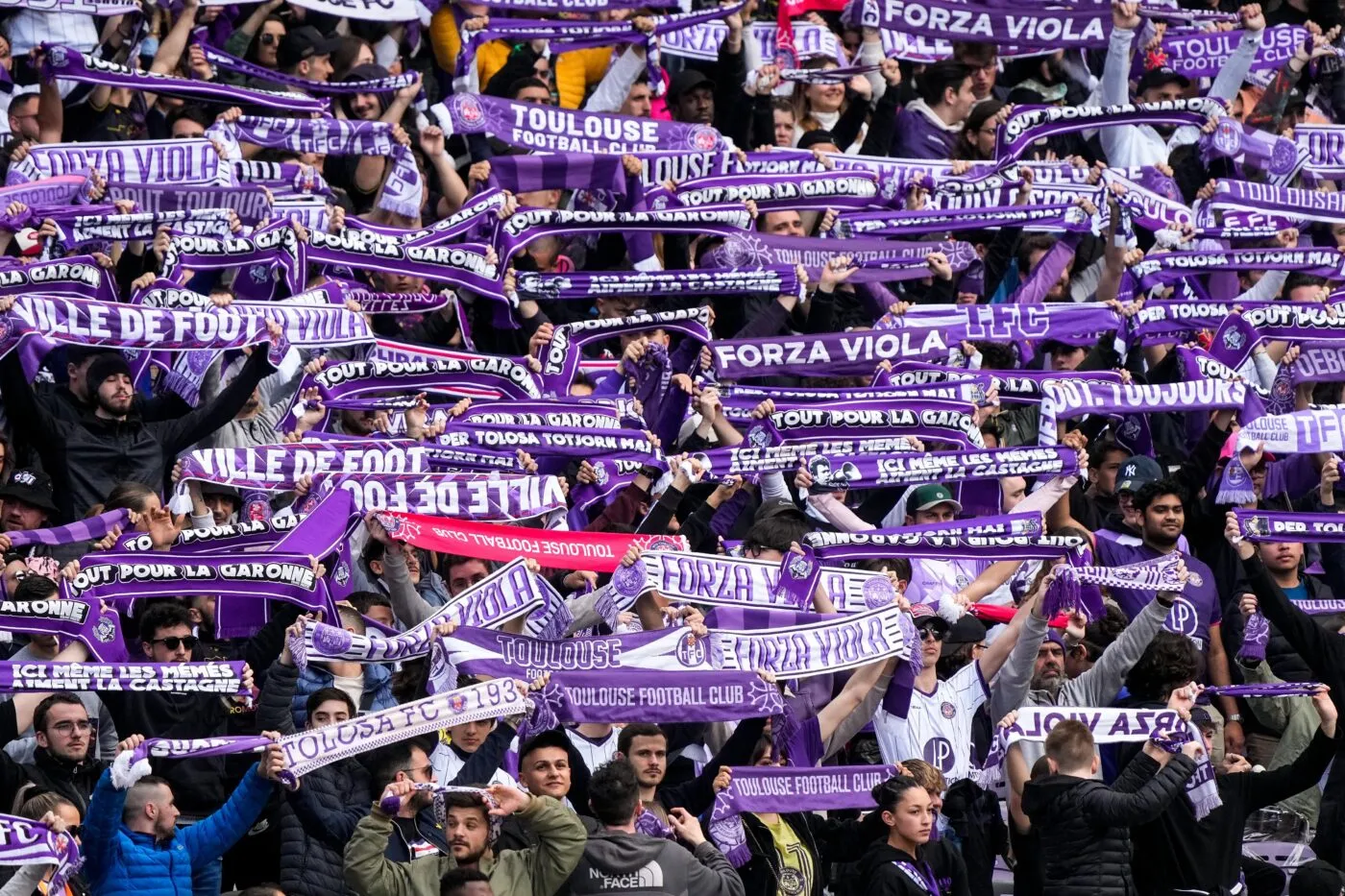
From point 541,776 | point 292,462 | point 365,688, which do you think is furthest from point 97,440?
point 541,776

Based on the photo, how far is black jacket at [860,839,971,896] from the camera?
11328mm

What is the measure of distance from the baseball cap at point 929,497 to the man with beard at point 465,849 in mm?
3921

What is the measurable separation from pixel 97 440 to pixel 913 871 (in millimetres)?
4508

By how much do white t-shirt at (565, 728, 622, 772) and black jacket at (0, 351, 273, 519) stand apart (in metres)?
2.65

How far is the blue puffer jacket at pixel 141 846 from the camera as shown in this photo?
10664 millimetres

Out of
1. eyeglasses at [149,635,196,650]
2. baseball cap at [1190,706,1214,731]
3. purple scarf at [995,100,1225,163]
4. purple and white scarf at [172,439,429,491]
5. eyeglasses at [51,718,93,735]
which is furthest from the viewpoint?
purple scarf at [995,100,1225,163]

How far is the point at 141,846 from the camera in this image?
424 inches

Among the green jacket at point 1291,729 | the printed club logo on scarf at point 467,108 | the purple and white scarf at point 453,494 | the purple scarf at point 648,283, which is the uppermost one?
the printed club logo on scarf at point 467,108

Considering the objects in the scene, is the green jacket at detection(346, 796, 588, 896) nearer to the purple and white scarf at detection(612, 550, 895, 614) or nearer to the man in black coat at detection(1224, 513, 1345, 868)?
the purple and white scarf at detection(612, 550, 895, 614)

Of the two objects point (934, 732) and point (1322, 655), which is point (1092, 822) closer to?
point (934, 732)

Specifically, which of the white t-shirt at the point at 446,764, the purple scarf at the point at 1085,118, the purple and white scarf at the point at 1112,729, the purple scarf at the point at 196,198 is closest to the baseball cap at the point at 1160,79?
the purple scarf at the point at 1085,118

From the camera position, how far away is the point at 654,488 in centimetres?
1401

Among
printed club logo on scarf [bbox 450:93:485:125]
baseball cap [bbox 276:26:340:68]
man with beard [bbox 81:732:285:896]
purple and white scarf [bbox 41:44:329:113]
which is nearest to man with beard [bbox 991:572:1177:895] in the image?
man with beard [bbox 81:732:285:896]

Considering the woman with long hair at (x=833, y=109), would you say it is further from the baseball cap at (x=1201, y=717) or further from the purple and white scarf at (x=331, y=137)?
the baseball cap at (x=1201, y=717)
